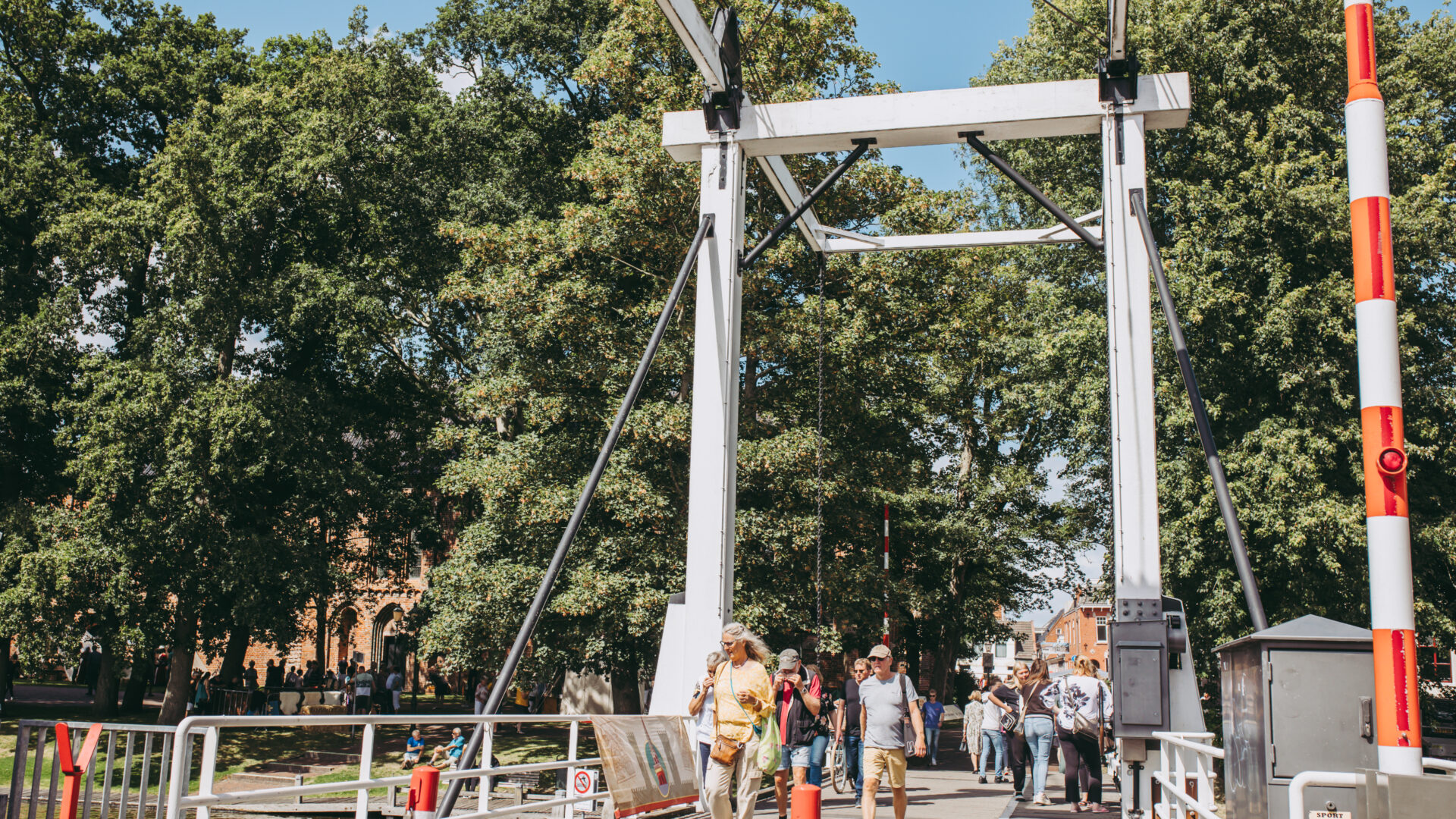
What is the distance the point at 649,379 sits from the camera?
20.9m

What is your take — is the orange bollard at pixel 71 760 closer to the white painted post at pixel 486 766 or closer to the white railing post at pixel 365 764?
the white railing post at pixel 365 764

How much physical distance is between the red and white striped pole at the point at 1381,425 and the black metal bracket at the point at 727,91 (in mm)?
6026

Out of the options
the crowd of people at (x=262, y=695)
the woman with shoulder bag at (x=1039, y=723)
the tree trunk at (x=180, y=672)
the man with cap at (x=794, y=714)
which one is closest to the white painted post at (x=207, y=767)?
the man with cap at (x=794, y=714)

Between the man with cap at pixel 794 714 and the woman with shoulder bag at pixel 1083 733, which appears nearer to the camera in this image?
the man with cap at pixel 794 714

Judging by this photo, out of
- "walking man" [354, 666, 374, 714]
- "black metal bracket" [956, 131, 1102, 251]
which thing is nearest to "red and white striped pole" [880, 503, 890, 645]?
"black metal bracket" [956, 131, 1102, 251]

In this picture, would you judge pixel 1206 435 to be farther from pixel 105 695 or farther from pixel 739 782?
pixel 105 695

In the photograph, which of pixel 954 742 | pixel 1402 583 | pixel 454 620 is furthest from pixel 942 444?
pixel 1402 583

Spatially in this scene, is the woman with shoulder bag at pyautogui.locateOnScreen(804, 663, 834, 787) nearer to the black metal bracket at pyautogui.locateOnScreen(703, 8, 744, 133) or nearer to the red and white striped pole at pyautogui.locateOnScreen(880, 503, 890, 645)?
the black metal bracket at pyautogui.locateOnScreen(703, 8, 744, 133)

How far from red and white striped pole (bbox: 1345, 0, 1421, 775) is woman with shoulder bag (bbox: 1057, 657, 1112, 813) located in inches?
279

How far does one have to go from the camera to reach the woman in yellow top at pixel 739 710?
7641 millimetres

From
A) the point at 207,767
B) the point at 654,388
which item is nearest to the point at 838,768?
the point at 654,388

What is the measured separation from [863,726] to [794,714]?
178 centimetres

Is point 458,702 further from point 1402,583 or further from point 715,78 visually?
point 1402,583

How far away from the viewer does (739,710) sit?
7672mm
